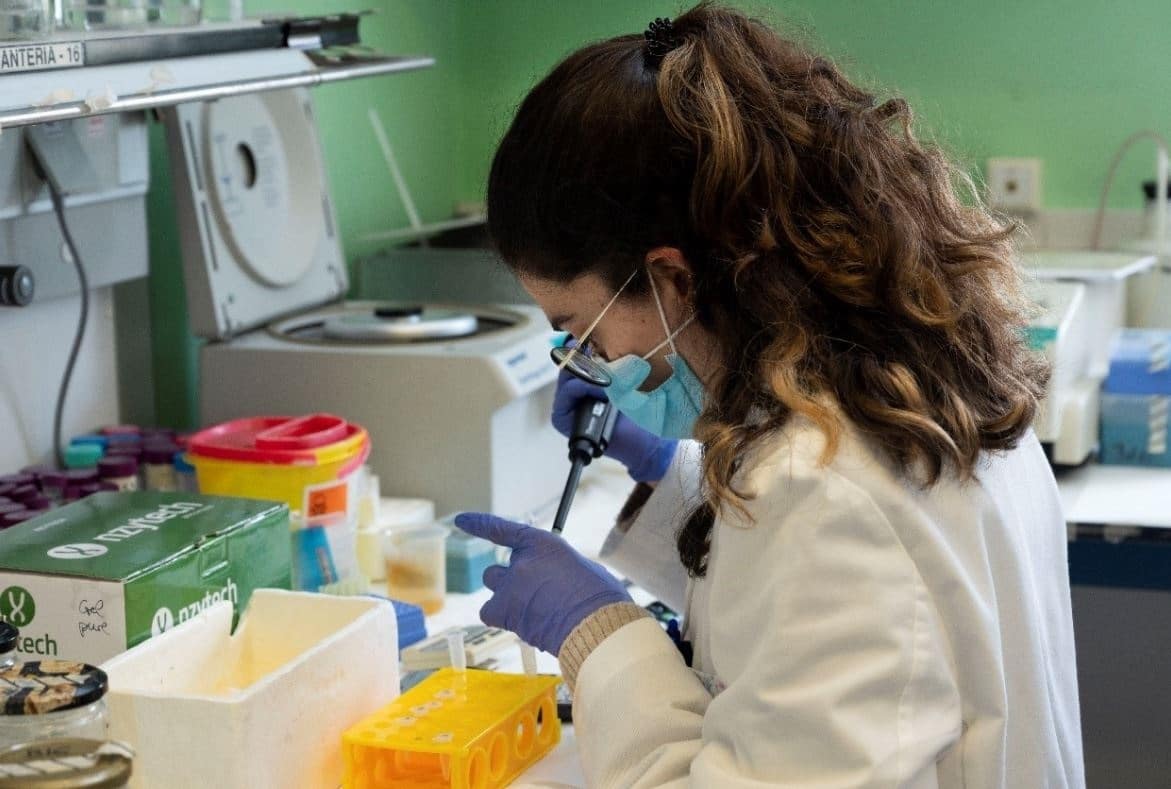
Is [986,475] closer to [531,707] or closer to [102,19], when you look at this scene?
[531,707]

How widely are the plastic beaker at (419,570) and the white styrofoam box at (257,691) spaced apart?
40 cm

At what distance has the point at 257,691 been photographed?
3.57 feet

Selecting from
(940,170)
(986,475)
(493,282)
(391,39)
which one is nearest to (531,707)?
(986,475)

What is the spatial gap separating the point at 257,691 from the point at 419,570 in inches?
24.5

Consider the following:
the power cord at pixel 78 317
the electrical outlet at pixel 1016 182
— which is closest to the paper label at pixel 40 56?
the power cord at pixel 78 317

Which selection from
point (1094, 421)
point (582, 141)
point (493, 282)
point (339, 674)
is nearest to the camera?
point (582, 141)

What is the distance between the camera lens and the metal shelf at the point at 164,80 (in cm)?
125

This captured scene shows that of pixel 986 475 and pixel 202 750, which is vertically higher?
pixel 986 475

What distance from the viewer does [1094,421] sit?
2232 millimetres

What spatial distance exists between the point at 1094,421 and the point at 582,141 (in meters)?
1.43

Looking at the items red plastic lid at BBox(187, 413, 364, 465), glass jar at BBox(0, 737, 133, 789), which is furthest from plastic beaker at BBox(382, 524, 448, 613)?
glass jar at BBox(0, 737, 133, 789)

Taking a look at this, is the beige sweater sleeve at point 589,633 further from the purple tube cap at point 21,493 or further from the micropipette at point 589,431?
the purple tube cap at point 21,493

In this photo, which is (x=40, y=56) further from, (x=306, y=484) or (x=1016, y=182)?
(x=1016, y=182)

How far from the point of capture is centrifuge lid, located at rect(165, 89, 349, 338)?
197 centimetres
